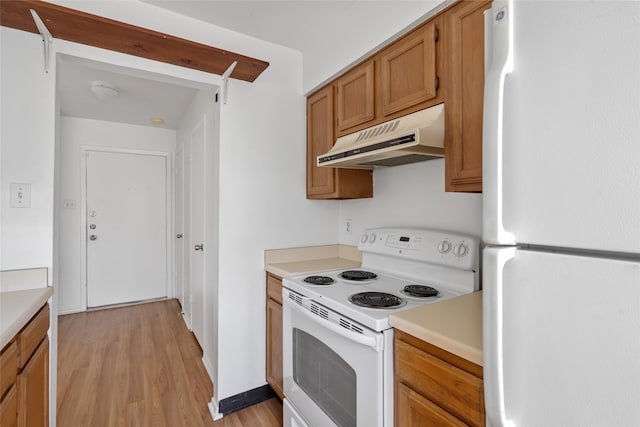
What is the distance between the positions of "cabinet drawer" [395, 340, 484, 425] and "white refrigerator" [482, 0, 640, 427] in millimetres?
185

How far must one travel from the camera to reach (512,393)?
24.9 inches

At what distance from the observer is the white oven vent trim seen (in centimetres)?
119

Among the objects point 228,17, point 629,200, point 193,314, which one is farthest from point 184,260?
point 629,200

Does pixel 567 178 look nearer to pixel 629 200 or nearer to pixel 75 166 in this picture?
pixel 629 200

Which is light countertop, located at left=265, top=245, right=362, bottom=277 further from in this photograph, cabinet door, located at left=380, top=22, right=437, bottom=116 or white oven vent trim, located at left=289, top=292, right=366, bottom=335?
cabinet door, located at left=380, top=22, right=437, bottom=116

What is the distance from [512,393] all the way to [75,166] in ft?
14.9

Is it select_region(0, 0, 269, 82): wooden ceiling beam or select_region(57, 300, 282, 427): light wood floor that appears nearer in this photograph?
select_region(0, 0, 269, 82): wooden ceiling beam

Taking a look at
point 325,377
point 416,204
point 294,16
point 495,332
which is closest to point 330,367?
point 325,377

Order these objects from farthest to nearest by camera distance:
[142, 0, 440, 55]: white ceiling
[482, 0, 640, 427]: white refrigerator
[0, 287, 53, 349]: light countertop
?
1. [142, 0, 440, 55]: white ceiling
2. [0, 287, 53, 349]: light countertop
3. [482, 0, 640, 427]: white refrigerator

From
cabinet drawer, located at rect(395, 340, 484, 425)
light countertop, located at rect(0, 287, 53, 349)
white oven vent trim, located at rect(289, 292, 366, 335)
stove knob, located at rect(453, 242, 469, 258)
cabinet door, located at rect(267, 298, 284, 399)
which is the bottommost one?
cabinet door, located at rect(267, 298, 284, 399)

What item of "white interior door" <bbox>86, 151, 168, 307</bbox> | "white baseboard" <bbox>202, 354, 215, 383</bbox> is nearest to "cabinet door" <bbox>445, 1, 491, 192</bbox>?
"white baseboard" <bbox>202, 354, 215, 383</bbox>

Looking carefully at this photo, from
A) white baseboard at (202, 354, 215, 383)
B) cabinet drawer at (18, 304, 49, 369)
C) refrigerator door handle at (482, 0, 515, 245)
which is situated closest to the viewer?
refrigerator door handle at (482, 0, 515, 245)

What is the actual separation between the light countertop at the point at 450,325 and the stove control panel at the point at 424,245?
0.23 m

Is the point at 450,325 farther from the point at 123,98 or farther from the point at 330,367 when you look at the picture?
the point at 123,98
